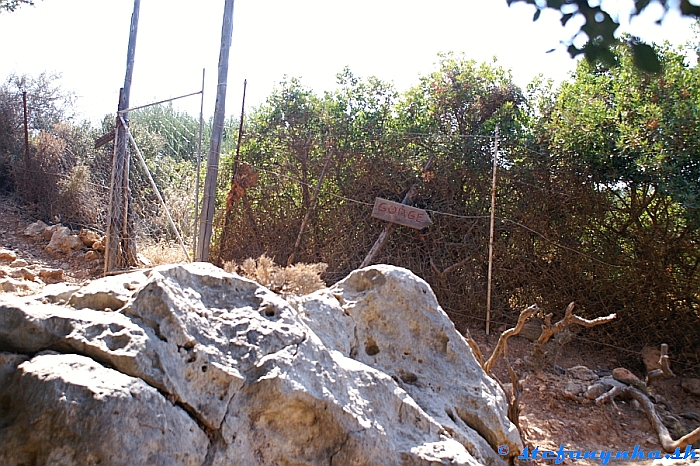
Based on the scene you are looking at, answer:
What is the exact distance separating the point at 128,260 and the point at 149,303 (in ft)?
18.6

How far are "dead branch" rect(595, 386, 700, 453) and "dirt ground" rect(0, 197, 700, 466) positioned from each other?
79mm

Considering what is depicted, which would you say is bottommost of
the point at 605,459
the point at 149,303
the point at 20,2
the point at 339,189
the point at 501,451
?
the point at 605,459

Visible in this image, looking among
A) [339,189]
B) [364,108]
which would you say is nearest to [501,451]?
[339,189]

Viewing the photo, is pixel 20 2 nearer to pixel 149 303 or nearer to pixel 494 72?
pixel 149 303

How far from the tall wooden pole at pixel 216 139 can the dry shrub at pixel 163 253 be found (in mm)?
370

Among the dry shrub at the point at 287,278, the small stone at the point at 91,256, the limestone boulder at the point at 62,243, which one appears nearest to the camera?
the dry shrub at the point at 287,278

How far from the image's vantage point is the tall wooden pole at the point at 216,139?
6.87m

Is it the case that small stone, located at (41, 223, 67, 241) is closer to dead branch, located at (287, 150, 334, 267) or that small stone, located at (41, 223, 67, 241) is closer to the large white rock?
dead branch, located at (287, 150, 334, 267)

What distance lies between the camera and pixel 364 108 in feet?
26.2

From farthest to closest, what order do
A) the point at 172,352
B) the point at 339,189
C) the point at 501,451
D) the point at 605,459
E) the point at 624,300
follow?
the point at 339,189 → the point at 624,300 → the point at 605,459 → the point at 501,451 → the point at 172,352

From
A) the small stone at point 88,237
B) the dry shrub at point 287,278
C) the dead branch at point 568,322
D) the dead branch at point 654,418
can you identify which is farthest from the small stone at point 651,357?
the small stone at point 88,237

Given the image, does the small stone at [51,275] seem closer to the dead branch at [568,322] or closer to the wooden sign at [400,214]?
the wooden sign at [400,214]

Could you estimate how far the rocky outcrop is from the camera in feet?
7.02
